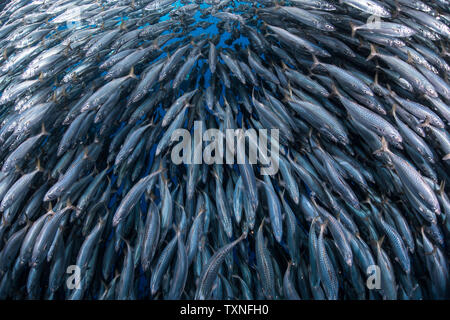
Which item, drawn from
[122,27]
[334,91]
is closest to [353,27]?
[334,91]

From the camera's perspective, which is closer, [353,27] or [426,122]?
[426,122]

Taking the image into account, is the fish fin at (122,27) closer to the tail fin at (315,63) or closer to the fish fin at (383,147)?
the tail fin at (315,63)

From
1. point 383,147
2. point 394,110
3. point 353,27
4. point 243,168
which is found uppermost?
point 353,27

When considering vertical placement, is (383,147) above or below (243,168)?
above

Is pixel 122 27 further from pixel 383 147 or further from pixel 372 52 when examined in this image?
pixel 383 147

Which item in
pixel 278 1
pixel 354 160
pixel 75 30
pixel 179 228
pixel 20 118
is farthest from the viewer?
pixel 75 30

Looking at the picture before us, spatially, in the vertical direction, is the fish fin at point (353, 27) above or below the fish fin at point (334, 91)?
above

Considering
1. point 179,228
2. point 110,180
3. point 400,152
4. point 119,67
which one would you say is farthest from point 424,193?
point 119,67

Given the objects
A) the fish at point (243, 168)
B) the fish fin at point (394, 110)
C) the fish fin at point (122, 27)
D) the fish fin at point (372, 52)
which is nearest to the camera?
the fish at point (243, 168)

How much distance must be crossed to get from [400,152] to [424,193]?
1.56 ft

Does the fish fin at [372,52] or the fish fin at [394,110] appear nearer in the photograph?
the fish fin at [394,110]

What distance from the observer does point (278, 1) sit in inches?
119

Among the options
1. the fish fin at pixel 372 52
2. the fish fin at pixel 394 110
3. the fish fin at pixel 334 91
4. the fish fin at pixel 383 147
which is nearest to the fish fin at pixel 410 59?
the fish fin at pixel 372 52
